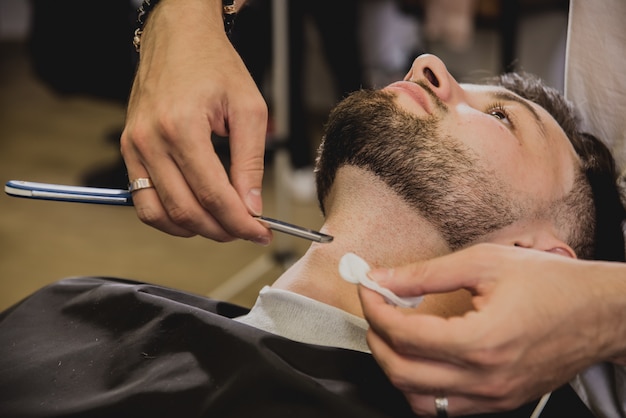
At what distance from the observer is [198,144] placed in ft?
3.28

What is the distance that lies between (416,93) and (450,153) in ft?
0.43

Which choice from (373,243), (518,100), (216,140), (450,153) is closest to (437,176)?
(450,153)

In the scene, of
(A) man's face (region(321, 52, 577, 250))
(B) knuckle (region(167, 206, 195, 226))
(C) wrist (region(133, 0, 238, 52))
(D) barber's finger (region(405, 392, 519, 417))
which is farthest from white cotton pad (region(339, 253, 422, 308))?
(C) wrist (region(133, 0, 238, 52))

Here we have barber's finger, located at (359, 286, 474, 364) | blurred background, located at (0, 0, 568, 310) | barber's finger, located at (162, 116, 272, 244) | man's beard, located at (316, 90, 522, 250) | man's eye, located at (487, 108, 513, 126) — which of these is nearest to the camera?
barber's finger, located at (359, 286, 474, 364)

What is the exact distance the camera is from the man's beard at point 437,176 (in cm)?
125

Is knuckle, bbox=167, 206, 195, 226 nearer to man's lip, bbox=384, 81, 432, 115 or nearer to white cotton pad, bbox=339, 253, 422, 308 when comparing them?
white cotton pad, bbox=339, 253, 422, 308

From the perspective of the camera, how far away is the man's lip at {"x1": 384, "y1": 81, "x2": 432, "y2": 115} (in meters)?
1.30

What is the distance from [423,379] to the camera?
0.90 metres

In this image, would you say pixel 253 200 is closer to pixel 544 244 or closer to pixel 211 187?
pixel 211 187

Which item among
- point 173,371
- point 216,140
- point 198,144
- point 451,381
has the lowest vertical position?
point 216,140

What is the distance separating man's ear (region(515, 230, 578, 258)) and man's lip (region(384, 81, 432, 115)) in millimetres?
268

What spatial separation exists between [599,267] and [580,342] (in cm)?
10

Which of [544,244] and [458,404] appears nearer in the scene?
[458,404]

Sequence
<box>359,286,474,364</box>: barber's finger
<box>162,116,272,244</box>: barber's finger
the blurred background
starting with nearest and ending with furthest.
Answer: <box>359,286,474,364</box>: barber's finger, <box>162,116,272,244</box>: barber's finger, the blurred background
